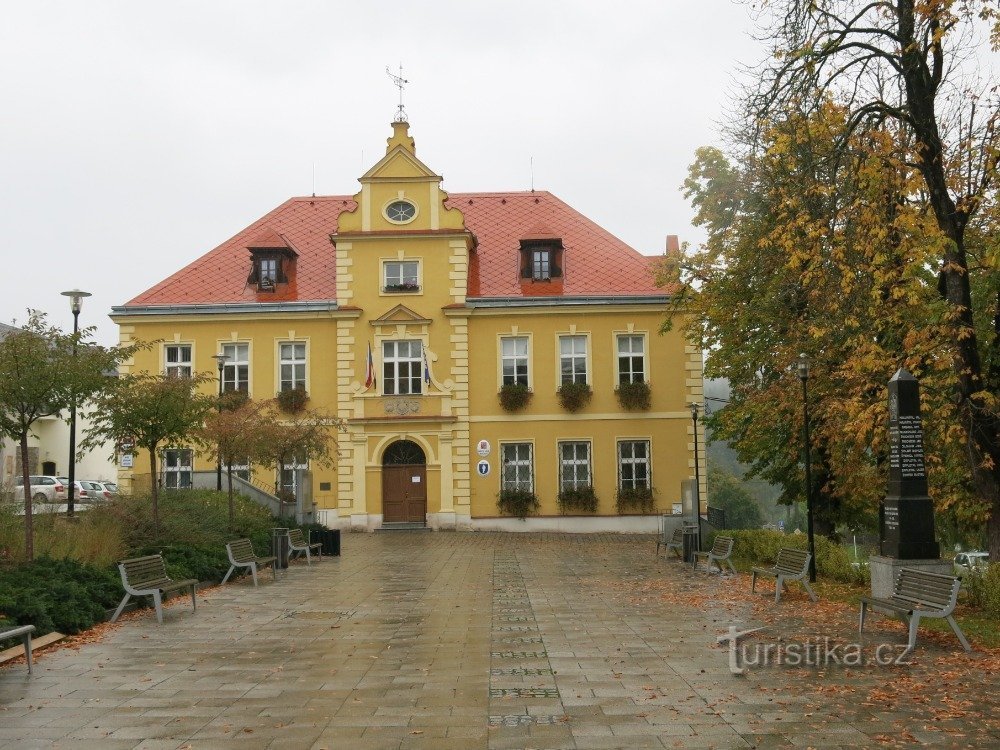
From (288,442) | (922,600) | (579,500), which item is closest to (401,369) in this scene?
(579,500)

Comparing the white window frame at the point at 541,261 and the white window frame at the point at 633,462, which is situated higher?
the white window frame at the point at 541,261

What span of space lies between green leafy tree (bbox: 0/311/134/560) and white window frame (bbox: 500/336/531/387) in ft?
67.2

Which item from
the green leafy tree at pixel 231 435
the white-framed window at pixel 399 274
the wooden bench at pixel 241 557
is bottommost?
the wooden bench at pixel 241 557

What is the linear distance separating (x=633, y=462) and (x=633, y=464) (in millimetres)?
67

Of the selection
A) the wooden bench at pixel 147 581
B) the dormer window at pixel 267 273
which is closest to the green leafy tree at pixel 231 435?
the wooden bench at pixel 147 581

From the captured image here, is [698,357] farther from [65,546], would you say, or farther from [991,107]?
[65,546]

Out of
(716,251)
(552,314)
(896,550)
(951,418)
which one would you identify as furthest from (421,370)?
(896,550)

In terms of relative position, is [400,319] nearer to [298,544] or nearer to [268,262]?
[268,262]

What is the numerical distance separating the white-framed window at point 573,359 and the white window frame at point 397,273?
551cm

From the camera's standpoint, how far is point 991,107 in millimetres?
15469

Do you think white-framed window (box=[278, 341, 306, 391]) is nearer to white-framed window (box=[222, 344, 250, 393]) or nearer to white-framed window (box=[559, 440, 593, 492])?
white-framed window (box=[222, 344, 250, 393])

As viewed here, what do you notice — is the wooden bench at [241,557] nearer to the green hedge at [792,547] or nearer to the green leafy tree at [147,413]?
the green leafy tree at [147,413]

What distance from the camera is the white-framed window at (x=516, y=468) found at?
114ft

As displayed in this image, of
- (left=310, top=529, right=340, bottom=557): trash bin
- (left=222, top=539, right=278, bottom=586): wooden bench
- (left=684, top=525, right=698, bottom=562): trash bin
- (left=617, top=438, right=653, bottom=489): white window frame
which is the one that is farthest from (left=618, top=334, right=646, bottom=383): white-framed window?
(left=222, top=539, right=278, bottom=586): wooden bench
